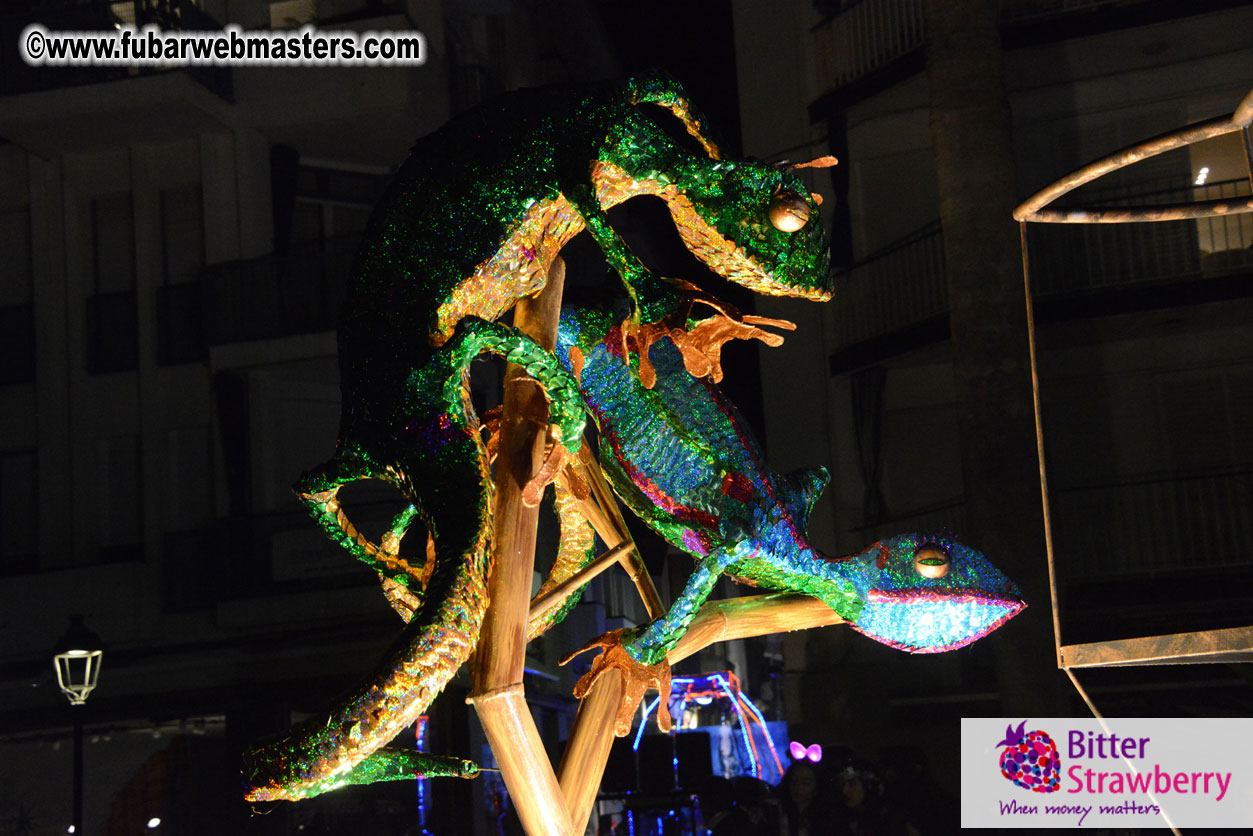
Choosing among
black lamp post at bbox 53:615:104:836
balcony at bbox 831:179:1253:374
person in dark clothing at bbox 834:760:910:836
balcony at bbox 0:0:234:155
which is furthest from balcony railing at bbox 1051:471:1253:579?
balcony at bbox 0:0:234:155

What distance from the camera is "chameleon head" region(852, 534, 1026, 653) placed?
2.95m

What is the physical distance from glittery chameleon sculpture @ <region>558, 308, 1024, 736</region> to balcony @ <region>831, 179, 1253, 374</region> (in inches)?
361

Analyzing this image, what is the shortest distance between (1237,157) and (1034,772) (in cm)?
770

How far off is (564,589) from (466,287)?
2.48 ft

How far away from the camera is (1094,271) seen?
12.1 metres

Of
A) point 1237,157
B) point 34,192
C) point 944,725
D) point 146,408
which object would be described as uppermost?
point 34,192

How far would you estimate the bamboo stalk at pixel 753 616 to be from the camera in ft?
9.89

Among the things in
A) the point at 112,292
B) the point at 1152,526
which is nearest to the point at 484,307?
the point at 1152,526

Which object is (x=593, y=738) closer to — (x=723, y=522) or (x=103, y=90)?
(x=723, y=522)

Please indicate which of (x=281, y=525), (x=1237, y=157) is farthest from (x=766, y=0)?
(x=281, y=525)

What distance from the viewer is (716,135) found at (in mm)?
2883

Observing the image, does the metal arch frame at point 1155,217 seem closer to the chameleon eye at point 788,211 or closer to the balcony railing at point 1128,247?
the chameleon eye at point 788,211

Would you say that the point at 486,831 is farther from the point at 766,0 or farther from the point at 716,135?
the point at 716,135

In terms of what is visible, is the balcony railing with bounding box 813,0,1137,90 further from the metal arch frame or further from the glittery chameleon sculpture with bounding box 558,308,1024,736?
the glittery chameleon sculpture with bounding box 558,308,1024,736
